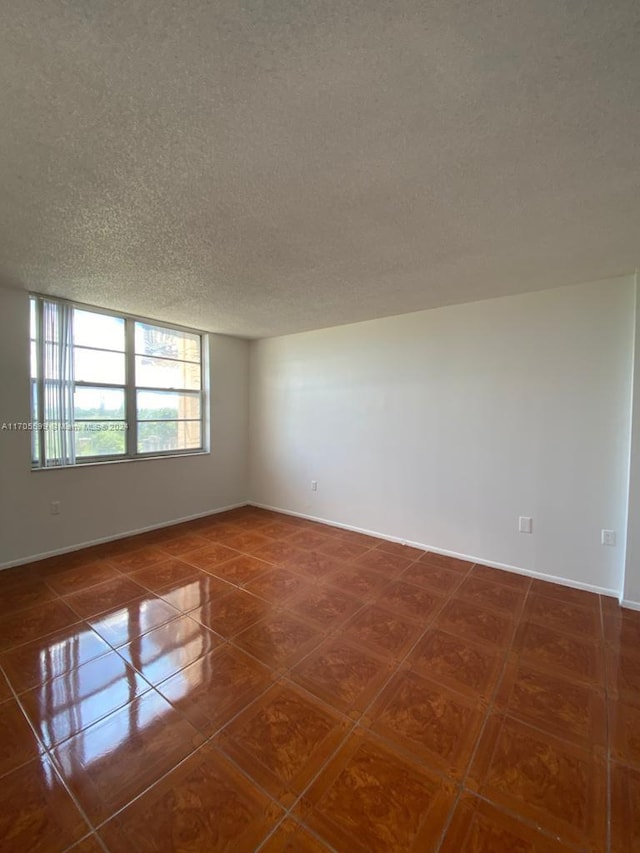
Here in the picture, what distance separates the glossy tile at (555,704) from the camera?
1.53 m

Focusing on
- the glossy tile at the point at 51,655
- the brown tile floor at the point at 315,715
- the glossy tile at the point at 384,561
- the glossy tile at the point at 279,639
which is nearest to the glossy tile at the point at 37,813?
the brown tile floor at the point at 315,715

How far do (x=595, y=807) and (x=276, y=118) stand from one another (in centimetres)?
270

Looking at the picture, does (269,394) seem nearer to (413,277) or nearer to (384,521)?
(384,521)

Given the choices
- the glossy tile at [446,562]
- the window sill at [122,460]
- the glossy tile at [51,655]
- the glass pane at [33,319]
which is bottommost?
the glossy tile at [51,655]

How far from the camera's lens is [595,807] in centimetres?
122

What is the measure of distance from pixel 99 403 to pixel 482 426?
388 centimetres

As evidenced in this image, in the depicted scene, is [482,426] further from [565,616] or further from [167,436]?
[167,436]

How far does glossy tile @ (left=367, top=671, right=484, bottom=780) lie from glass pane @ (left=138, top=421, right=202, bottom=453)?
351 cm

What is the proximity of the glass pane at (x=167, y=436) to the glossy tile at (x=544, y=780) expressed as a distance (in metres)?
3.95

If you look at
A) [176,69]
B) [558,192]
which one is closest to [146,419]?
[176,69]

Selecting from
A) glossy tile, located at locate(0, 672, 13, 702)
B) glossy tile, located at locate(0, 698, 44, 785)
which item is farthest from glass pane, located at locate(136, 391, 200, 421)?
glossy tile, located at locate(0, 698, 44, 785)

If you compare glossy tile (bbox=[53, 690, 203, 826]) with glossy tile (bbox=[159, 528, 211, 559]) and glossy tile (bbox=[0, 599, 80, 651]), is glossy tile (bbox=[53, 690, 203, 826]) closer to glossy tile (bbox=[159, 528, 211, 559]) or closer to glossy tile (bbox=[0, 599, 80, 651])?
glossy tile (bbox=[0, 599, 80, 651])

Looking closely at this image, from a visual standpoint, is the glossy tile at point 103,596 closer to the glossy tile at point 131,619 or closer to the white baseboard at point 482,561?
the glossy tile at point 131,619

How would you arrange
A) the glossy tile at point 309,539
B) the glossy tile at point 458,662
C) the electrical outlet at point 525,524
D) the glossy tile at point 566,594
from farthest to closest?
1. the glossy tile at point 309,539
2. the electrical outlet at point 525,524
3. the glossy tile at point 566,594
4. the glossy tile at point 458,662
